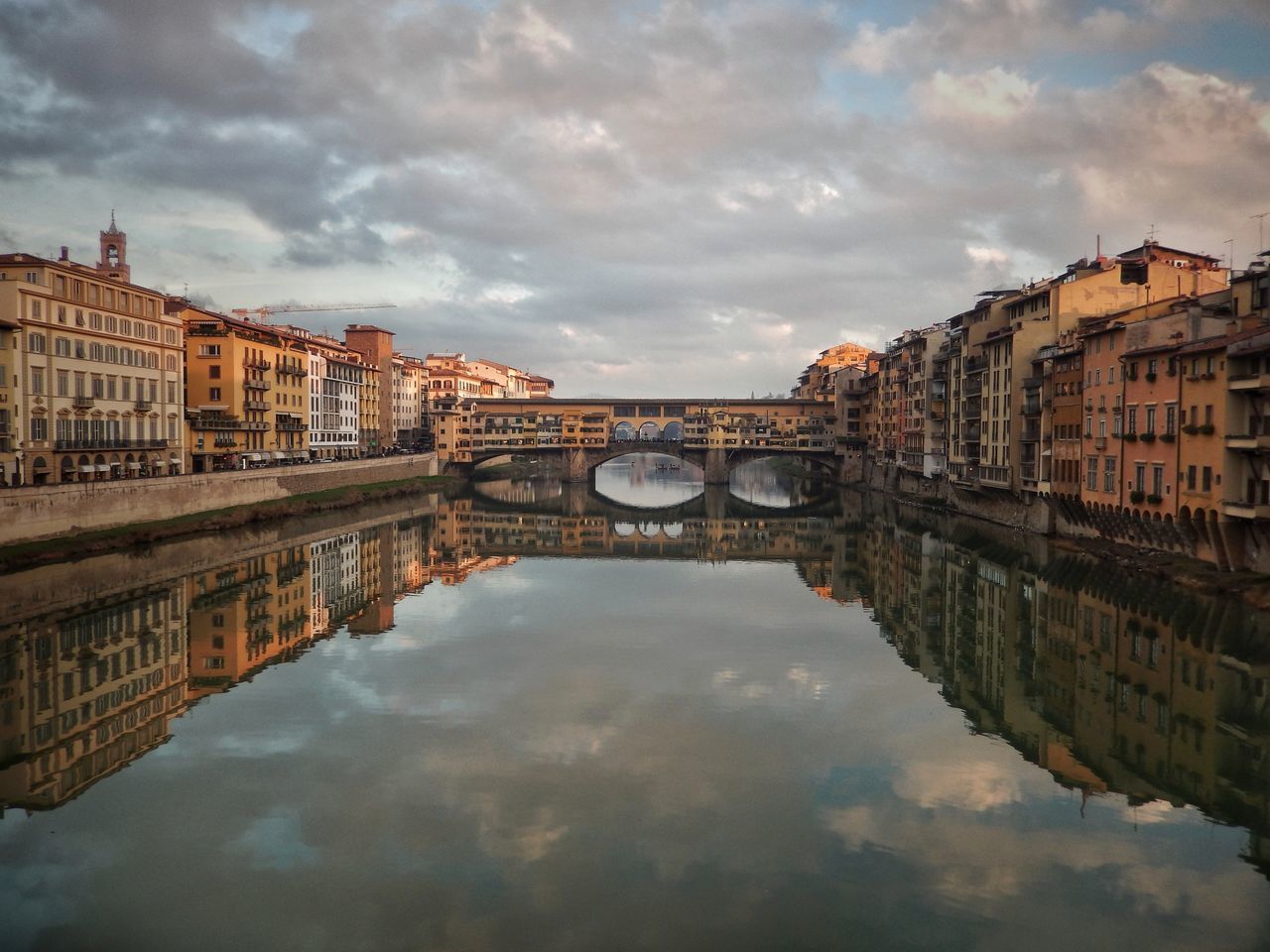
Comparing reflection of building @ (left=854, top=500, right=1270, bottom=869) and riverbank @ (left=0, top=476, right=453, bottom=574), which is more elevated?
riverbank @ (left=0, top=476, right=453, bottom=574)

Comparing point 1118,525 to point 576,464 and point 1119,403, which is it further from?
point 576,464

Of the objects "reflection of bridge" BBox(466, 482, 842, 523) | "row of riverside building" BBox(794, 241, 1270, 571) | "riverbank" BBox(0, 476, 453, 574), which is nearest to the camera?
"row of riverside building" BBox(794, 241, 1270, 571)

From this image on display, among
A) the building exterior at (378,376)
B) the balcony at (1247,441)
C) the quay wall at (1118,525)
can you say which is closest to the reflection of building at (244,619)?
the balcony at (1247,441)

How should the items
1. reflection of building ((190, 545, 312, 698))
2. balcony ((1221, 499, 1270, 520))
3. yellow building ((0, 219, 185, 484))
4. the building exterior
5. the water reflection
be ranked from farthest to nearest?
the building exterior → the water reflection → yellow building ((0, 219, 185, 484)) → balcony ((1221, 499, 1270, 520)) → reflection of building ((190, 545, 312, 698))

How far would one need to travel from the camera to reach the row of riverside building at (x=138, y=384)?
38.0 meters

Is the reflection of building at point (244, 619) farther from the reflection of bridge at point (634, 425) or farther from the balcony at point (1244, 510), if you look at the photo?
the reflection of bridge at point (634, 425)

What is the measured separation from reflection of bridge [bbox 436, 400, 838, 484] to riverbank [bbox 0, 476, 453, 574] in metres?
23.4

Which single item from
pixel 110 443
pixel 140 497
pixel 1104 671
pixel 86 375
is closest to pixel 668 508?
pixel 110 443

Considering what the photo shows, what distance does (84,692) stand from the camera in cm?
1991

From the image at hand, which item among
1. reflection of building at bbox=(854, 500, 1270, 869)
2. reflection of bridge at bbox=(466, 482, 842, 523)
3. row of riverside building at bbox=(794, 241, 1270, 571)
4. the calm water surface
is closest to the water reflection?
reflection of bridge at bbox=(466, 482, 842, 523)

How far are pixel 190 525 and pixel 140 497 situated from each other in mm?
2484

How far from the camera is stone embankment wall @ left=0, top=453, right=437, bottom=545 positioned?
108 feet

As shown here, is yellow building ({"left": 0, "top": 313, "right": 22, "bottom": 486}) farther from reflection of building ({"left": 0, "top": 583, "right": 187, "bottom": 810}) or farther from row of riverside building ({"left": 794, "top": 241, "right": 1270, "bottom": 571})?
row of riverside building ({"left": 794, "top": 241, "right": 1270, "bottom": 571})

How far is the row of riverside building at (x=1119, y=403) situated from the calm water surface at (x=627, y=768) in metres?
3.44
